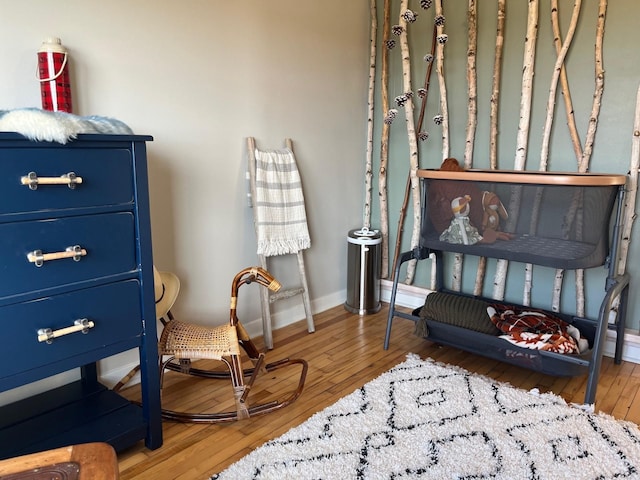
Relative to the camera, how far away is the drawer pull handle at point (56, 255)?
1.35m

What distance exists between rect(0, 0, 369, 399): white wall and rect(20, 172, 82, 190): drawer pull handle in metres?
0.58

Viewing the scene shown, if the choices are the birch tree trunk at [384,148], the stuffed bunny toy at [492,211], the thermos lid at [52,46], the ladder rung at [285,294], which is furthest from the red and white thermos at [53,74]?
the birch tree trunk at [384,148]

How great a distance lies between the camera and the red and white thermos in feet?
5.56

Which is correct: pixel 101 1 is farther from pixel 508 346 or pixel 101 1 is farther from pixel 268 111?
pixel 508 346

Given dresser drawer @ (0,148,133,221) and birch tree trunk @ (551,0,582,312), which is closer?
dresser drawer @ (0,148,133,221)

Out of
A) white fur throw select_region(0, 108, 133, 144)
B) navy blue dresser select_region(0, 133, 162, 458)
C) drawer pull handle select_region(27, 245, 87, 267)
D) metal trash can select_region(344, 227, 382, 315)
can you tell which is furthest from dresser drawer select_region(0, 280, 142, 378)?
metal trash can select_region(344, 227, 382, 315)

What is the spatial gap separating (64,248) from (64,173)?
22 centimetres

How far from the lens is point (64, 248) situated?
1.43 m

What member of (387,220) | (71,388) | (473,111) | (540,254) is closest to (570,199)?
(540,254)

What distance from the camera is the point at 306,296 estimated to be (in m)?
2.88

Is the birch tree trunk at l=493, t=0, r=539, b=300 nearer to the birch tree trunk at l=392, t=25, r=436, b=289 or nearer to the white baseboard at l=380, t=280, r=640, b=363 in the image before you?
the birch tree trunk at l=392, t=25, r=436, b=289

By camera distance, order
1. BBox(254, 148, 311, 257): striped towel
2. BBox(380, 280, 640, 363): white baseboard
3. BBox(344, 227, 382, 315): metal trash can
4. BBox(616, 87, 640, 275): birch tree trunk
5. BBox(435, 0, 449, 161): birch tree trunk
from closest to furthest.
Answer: BBox(616, 87, 640, 275): birch tree trunk → BBox(380, 280, 640, 363): white baseboard → BBox(254, 148, 311, 257): striped towel → BBox(435, 0, 449, 161): birch tree trunk → BBox(344, 227, 382, 315): metal trash can

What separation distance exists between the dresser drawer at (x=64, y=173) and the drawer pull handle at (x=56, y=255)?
0.12 meters

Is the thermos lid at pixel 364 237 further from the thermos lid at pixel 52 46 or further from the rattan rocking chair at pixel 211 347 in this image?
the thermos lid at pixel 52 46
